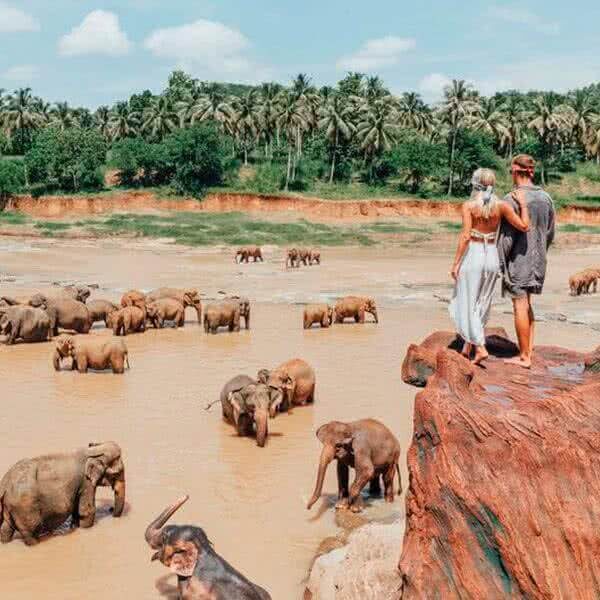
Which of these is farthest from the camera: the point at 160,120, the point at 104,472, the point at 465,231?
the point at 160,120

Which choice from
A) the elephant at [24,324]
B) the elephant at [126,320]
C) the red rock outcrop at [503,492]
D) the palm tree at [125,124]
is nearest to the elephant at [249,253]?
the elephant at [126,320]

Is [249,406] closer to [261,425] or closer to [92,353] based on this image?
[261,425]

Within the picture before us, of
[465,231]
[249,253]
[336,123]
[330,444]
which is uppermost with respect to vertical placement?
[336,123]

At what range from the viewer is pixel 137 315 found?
2055 cm

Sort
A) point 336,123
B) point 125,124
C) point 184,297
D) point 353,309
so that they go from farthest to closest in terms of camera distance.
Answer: point 125,124 → point 336,123 → point 184,297 → point 353,309

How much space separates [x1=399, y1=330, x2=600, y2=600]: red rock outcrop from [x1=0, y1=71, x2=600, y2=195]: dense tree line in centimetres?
5867

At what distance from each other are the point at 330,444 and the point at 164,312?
1339cm

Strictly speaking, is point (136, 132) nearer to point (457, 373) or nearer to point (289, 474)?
point (289, 474)

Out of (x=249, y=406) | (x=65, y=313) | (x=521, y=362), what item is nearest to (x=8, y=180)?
(x=65, y=313)

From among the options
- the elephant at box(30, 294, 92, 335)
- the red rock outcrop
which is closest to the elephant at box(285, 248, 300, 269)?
the elephant at box(30, 294, 92, 335)

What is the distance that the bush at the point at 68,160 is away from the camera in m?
64.8

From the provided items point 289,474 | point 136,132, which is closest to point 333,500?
point 289,474

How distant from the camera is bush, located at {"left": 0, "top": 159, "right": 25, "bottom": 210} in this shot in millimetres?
63281

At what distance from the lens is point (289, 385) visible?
12.9 meters
